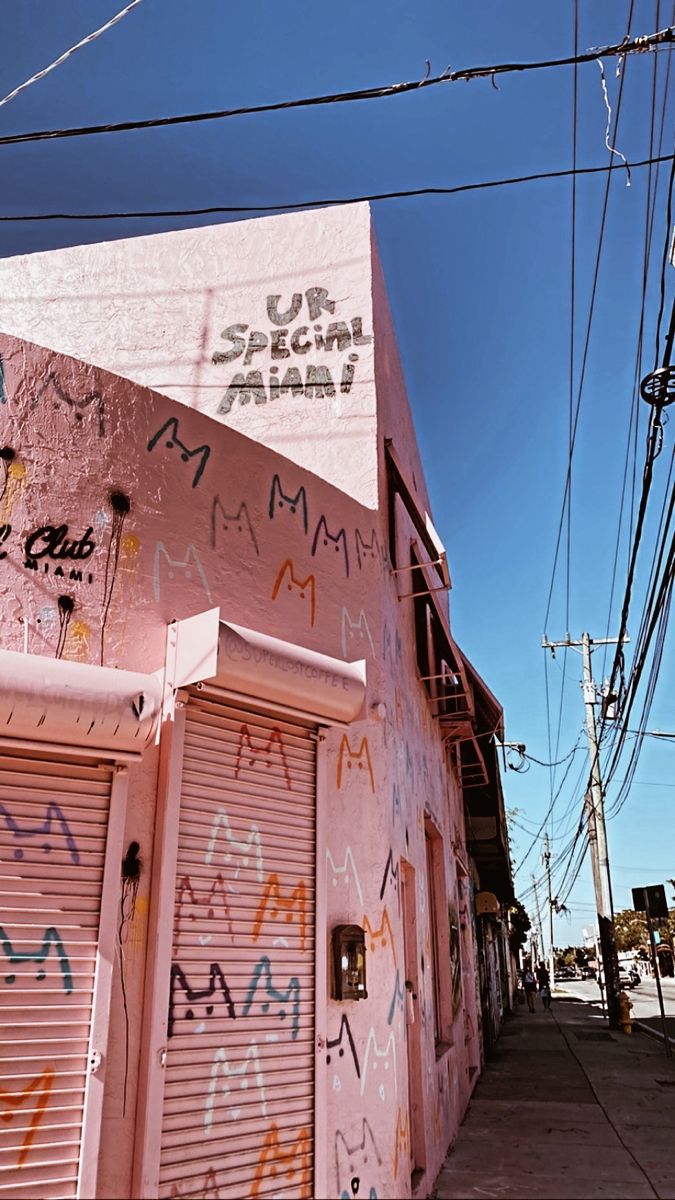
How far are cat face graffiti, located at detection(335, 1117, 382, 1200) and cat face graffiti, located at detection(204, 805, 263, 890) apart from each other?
1596 millimetres

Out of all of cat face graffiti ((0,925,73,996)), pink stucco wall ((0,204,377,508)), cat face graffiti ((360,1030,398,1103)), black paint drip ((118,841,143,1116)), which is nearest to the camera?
cat face graffiti ((0,925,73,996))

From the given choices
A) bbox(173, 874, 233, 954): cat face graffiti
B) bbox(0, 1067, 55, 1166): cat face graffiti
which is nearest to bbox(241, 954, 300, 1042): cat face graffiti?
bbox(173, 874, 233, 954): cat face graffiti

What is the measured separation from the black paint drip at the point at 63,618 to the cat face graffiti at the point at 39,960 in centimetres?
134

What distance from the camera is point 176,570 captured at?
5.00 metres

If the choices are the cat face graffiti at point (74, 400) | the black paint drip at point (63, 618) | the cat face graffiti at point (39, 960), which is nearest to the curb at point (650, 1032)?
the cat face graffiti at point (39, 960)

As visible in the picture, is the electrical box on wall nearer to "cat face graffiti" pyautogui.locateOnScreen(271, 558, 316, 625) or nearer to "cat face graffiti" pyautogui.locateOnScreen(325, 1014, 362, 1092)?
"cat face graffiti" pyautogui.locateOnScreen(325, 1014, 362, 1092)

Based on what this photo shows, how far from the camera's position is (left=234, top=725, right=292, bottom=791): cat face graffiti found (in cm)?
495

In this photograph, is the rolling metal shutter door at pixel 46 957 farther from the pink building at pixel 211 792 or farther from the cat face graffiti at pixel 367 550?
the cat face graffiti at pixel 367 550

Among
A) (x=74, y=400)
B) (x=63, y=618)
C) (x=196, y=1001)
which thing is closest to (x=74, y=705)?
(x=63, y=618)

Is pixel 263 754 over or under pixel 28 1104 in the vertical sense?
over

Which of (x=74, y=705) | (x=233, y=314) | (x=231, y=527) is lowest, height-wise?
(x=74, y=705)

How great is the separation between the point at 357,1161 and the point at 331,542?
3.90 metres

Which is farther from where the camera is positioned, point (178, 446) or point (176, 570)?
point (178, 446)

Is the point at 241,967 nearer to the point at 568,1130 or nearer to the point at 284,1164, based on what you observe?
the point at 284,1164
